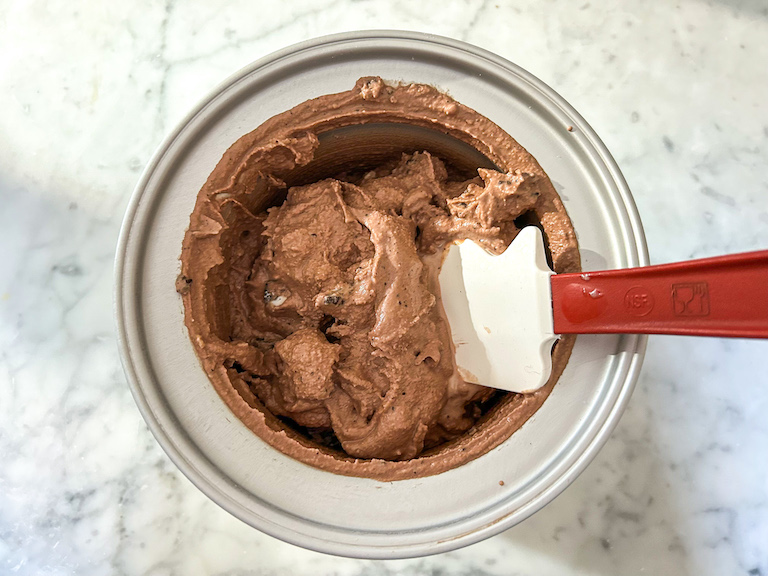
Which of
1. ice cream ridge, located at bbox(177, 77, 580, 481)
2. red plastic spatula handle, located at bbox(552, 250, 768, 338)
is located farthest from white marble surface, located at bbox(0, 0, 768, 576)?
red plastic spatula handle, located at bbox(552, 250, 768, 338)

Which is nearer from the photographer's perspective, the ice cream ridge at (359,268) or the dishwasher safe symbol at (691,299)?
the dishwasher safe symbol at (691,299)

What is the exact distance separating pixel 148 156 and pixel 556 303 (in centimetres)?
109

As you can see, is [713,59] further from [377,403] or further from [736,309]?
[377,403]

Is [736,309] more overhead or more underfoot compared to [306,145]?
more underfoot

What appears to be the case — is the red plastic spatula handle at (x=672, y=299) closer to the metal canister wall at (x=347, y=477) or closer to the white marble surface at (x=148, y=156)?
the metal canister wall at (x=347, y=477)

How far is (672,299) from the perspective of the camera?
0.81 m

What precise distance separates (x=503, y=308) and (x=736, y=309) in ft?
1.16

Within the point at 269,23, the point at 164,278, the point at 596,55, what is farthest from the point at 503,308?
the point at 269,23

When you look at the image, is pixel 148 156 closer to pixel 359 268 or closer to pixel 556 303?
pixel 359 268

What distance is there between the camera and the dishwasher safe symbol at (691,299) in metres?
0.79

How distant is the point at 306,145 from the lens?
1011 mm

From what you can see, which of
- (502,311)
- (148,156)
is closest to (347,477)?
(502,311)

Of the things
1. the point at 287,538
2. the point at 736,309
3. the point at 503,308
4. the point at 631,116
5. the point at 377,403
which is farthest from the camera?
the point at 631,116

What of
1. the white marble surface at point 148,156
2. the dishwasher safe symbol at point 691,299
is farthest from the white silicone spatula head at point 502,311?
the white marble surface at point 148,156
